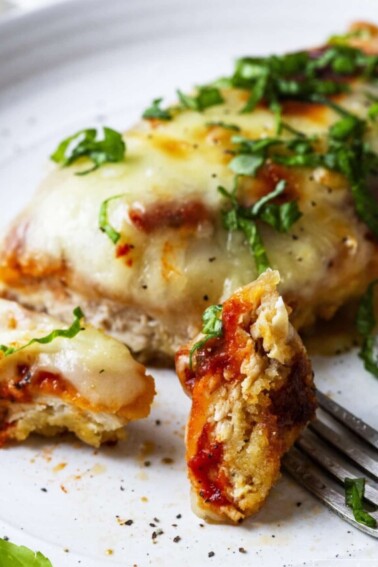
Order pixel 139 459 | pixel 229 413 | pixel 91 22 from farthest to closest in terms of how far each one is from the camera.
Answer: pixel 91 22 → pixel 139 459 → pixel 229 413

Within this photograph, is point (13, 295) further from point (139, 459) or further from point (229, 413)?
point (229, 413)

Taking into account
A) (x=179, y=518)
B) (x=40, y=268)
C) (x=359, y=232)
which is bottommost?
(x=179, y=518)

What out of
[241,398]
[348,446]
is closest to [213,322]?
[241,398]

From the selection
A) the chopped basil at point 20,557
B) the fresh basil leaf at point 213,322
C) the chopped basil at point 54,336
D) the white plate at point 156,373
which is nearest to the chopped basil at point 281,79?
the white plate at point 156,373

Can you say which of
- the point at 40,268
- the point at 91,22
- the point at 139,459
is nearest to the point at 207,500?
the point at 139,459

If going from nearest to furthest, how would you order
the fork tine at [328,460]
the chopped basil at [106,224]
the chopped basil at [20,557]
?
the chopped basil at [20,557] < the fork tine at [328,460] < the chopped basil at [106,224]

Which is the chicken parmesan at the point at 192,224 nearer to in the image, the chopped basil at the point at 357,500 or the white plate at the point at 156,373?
the white plate at the point at 156,373

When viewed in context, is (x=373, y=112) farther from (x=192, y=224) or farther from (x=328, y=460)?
(x=328, y=460)
